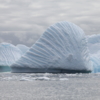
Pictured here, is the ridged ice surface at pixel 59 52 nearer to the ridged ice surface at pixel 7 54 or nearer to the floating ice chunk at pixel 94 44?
the floating ice chunk at pixel 94 44

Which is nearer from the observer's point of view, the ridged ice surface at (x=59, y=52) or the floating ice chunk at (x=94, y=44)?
the ridged ice surface at (x=59, y=52)

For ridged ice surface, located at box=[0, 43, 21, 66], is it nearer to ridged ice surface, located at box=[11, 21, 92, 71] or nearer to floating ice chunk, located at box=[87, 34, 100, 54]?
floating ice chunk, located at box=[87, 34, 100, 54]

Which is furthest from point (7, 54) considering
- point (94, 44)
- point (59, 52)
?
point (59, 52)

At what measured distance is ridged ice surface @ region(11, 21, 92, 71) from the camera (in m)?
43.8

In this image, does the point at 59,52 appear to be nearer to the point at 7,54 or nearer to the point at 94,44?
the point at 94,44

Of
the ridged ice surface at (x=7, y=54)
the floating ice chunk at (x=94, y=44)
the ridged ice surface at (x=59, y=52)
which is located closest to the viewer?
the ridged ice surface at (x=59, y=52)

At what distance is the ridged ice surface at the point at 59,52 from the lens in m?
43.8

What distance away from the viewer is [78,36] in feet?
151

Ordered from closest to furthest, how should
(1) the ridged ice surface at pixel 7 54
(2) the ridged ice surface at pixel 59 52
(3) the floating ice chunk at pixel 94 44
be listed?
(2) the ridged ice surface at pixel 59 52 → (1) the ridged ice surface at pixel 7 54 → (3) the floating ice chunk at pixel 94 44

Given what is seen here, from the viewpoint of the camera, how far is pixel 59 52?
4453 cm

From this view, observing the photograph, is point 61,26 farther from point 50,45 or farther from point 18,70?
point 18,70

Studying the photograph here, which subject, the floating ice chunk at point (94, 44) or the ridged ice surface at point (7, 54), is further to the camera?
the floating ice chunk at point (94, 44)

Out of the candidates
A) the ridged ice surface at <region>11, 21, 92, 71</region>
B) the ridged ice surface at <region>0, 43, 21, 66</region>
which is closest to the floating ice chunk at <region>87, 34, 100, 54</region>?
the ridged ice surface at <region>0, 43, 21, 66</region>

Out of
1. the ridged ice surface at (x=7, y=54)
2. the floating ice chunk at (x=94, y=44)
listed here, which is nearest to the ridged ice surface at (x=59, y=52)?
the floating ice chunk at (x=94, y=44)
